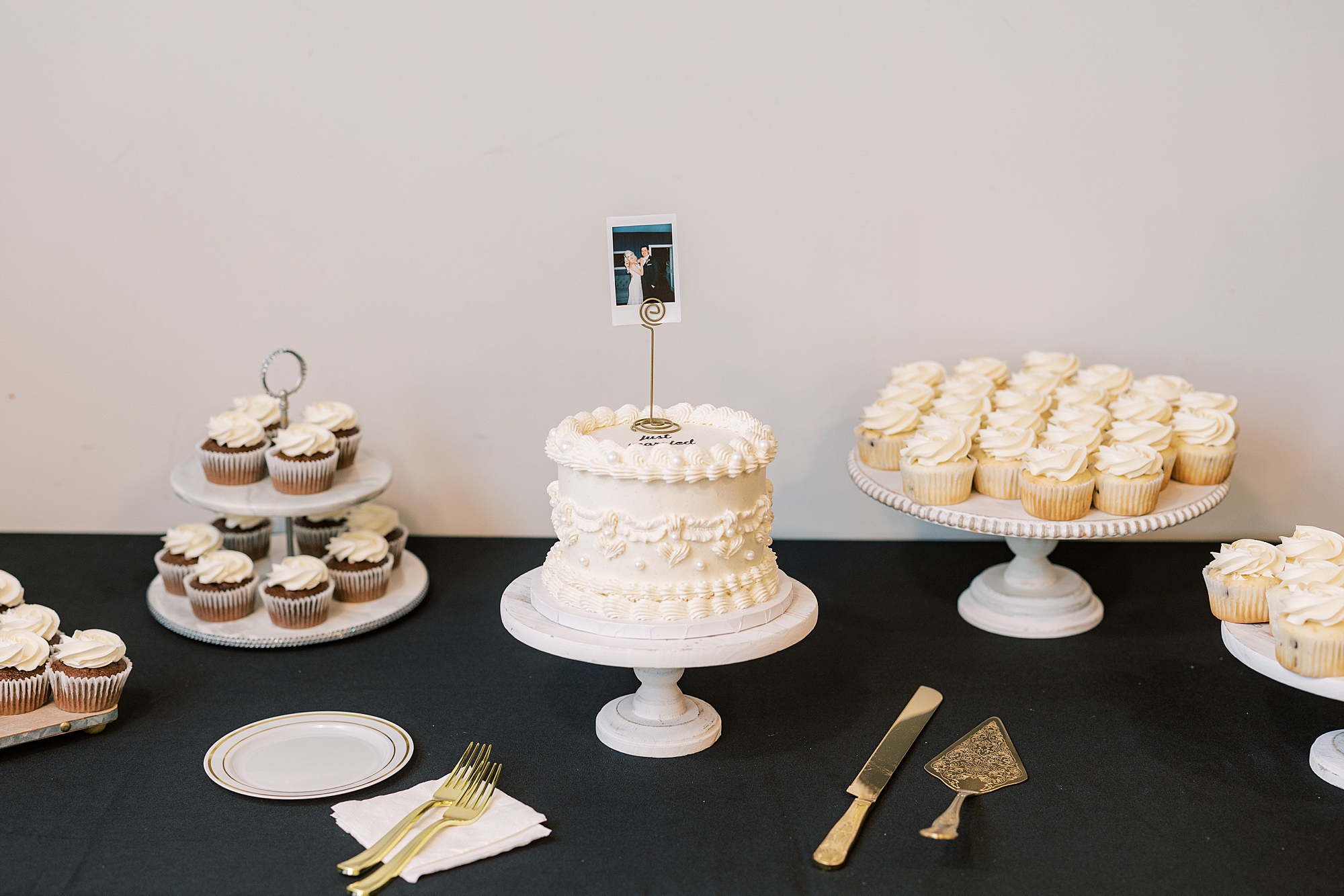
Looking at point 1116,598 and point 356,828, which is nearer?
point 356,828

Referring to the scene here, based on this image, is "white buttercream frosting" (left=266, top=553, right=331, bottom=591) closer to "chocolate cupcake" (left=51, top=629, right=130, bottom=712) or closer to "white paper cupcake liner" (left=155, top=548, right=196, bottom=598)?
"white paper cupcake liner" (left=155, top=548, right=196, bottom=598)

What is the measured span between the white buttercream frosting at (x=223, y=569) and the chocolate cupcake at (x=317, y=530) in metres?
0.22

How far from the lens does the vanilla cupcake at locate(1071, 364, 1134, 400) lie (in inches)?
99.7

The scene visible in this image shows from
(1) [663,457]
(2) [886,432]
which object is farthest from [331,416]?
(2) [886,432]

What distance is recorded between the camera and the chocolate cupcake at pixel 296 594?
2248mm

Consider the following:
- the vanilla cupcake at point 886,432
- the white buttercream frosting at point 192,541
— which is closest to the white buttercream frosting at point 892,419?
the vanilla cupcake at point 886,432

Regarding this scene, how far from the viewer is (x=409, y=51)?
262cm

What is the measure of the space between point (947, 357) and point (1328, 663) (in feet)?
4.34

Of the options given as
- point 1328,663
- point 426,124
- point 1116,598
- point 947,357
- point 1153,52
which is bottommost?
point 1116,598

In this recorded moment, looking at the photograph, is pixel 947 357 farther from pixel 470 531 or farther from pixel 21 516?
pixel 21 516

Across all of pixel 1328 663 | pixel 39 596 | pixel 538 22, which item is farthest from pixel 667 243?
pixel 39 596

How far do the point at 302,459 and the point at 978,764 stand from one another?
1.47 metres

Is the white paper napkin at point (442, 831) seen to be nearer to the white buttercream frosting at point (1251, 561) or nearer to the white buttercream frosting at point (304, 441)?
the white buttercream frosting at point (304, 441)

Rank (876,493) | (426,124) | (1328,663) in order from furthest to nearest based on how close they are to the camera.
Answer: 1. (426,124)
2. (876,493)
3. (1328,663)
